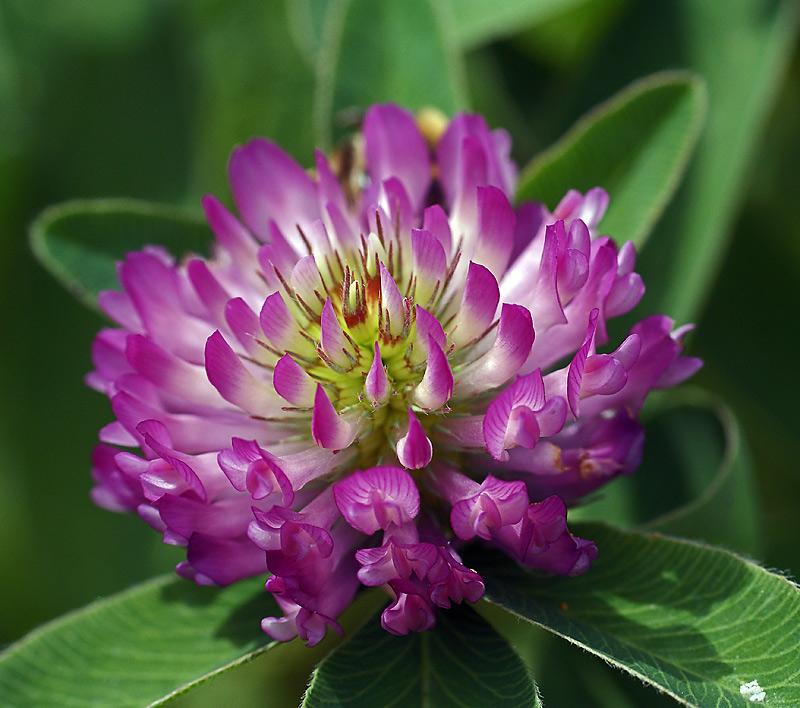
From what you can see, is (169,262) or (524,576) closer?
(524,576)

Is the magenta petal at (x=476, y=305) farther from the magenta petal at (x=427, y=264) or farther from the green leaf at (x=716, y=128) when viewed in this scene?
the green leaf at (x=716, y=128)

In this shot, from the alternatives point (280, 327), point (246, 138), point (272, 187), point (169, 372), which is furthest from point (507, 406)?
point (246, 138)

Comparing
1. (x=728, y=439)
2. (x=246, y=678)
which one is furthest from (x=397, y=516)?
(x=246, y=678)

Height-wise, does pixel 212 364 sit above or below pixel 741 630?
above

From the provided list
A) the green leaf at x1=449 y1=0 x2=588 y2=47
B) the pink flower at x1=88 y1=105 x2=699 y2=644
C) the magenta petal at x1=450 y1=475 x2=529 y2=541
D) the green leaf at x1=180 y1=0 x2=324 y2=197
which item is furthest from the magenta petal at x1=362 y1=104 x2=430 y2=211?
the green leaf at x1=180 y1=0 x2=324 y2=197

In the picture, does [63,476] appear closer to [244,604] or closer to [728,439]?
[244,604]

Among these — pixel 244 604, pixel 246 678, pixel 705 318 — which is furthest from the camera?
pixel 246 678

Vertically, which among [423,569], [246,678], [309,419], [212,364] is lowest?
[246,678]
